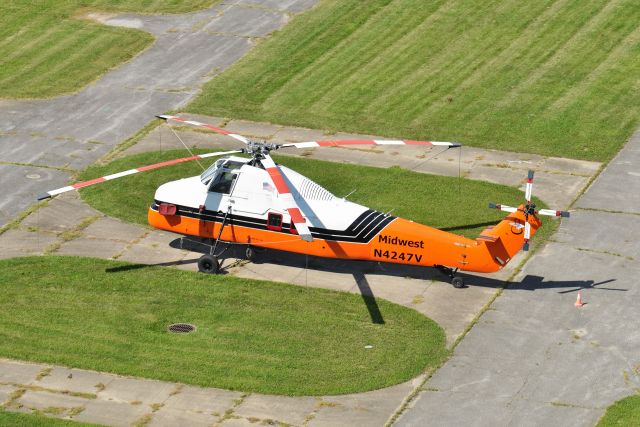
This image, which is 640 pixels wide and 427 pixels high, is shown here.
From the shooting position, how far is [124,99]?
58188mm

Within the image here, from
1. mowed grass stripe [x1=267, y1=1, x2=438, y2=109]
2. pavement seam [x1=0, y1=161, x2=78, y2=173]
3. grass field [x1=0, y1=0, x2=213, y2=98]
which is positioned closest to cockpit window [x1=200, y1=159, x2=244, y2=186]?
pavement seam [x1=0, y1=161, x2=78, y2=173]

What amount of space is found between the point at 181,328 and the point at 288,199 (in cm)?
549

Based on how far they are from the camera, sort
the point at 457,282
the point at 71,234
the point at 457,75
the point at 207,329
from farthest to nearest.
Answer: the point at 457,75 < the point at 71,234 < the point at 457,282 < the point at 207,329

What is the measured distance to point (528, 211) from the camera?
129ft

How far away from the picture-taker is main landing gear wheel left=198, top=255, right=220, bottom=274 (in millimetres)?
42062

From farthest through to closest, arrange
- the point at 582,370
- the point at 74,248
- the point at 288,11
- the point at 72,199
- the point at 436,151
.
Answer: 1. the point at 288,11
2. the point at 436,151
3. the point at 72,199
4. the point at 74,248
5. the point at 582,370

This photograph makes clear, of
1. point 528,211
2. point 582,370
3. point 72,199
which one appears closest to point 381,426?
point 582,370

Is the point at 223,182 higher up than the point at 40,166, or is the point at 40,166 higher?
the point at 223,182

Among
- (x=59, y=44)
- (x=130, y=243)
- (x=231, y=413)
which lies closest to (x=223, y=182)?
(x=130, y=243)

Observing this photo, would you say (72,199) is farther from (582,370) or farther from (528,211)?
(582,370)


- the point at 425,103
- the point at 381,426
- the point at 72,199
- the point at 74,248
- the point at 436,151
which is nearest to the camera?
the point at 381,426

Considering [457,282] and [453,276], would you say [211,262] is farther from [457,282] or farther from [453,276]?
[457,282]

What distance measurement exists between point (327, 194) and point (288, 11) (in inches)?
1071

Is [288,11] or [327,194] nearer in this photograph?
[327,194]
